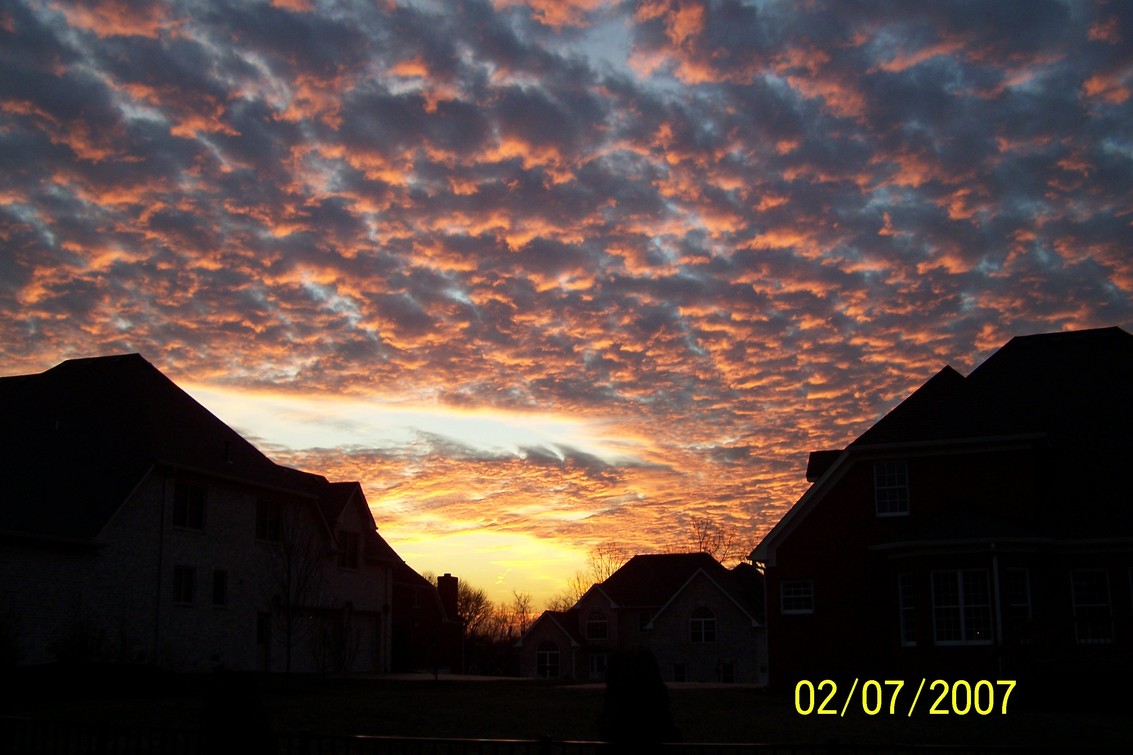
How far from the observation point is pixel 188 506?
39.0 meters

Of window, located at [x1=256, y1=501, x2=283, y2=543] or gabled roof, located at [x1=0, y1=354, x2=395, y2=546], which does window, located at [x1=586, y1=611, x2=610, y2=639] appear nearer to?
gabled roof, located at [x1=0, y1=354, x2=395, y2=546]

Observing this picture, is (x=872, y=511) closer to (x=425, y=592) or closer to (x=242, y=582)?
(x=242, y=582)

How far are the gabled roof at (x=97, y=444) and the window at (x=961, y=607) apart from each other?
24892mm

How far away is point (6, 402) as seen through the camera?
41.0 meters

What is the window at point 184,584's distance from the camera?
38062 millimetres

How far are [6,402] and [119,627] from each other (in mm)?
11679

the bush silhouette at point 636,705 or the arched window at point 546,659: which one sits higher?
the bush silhouette at point 636,705

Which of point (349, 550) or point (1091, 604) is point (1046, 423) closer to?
point (1091, 604)

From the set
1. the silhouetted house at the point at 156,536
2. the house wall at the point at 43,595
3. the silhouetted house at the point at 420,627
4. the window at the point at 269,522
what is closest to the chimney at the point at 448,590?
the silhouetted house at the point at 420,627

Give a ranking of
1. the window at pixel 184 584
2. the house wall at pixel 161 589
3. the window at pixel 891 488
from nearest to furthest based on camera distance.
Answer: the house wall at pixel 161 589, the window at pixel 891 488, the window at pixel 184 584

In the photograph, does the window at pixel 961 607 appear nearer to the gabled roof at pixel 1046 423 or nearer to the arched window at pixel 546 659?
the gabled roof at pixel 1046 423

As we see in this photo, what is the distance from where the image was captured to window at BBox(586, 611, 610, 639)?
7369cm

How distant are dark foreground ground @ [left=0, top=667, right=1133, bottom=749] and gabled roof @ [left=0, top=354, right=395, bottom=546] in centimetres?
711
